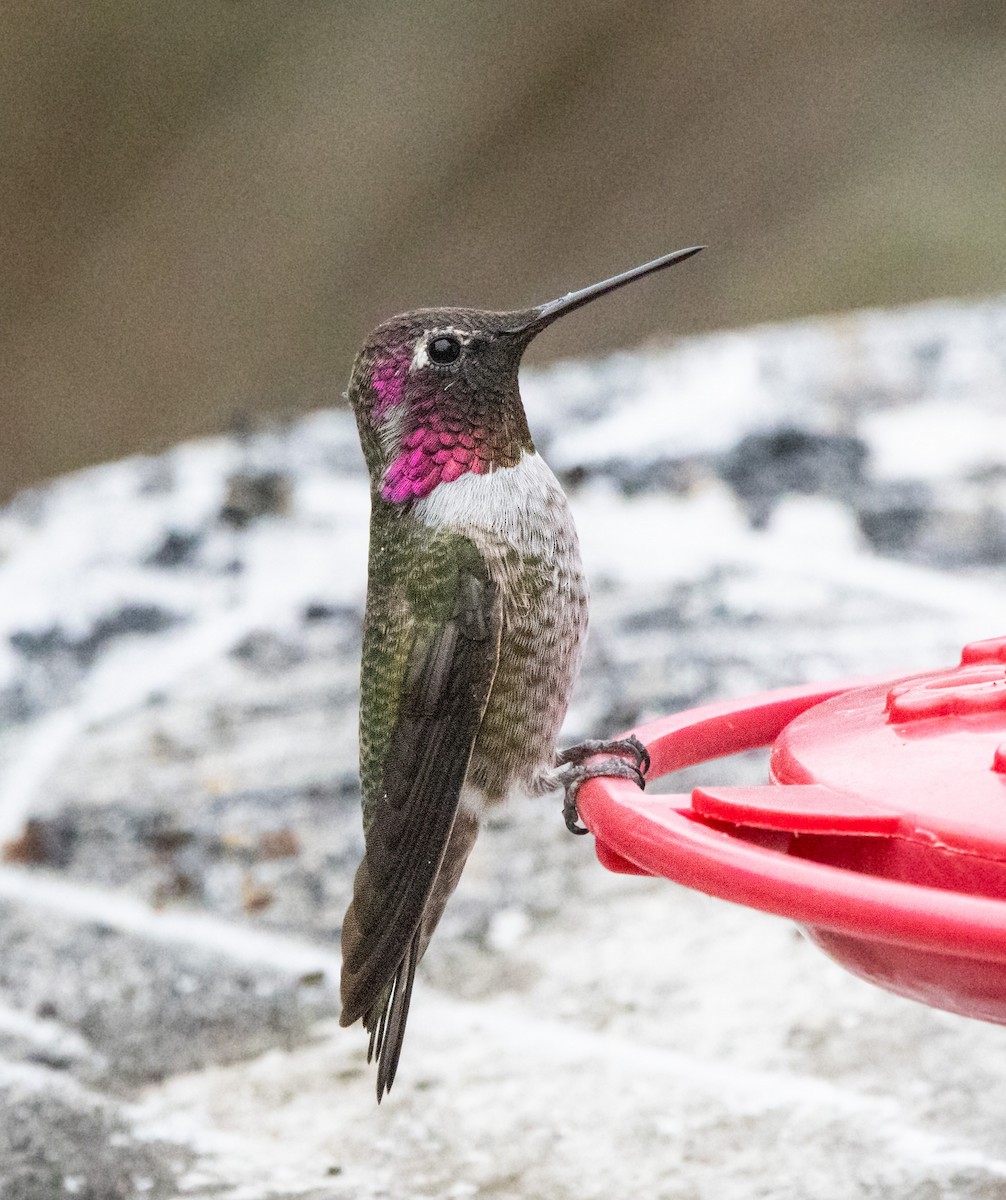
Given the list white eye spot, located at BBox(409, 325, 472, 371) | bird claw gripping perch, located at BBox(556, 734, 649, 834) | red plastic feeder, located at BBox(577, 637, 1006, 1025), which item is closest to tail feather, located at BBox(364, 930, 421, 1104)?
bird claw gripping perch, located at BBox(556, 734, 649, 834)

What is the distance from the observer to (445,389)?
6.08 ft

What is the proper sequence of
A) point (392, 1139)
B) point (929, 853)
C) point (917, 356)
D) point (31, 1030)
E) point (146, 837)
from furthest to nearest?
point (917, 356) < point (146, 837) < point (31, 1030) < point (392, 1139) < point (929, 853)

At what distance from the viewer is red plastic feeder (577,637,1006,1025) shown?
1084mm

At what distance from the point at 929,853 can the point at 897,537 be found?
2249 millimetres

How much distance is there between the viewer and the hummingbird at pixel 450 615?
5.61 feet

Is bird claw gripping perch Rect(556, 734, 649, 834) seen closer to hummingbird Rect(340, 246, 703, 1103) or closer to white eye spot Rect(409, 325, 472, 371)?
hummingbird Rect(340, 246, 703, 1103)

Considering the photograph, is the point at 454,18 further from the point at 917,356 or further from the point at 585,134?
the point at 917,356

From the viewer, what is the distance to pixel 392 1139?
6.65 ft

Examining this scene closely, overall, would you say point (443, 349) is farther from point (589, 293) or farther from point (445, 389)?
point (589, 293)

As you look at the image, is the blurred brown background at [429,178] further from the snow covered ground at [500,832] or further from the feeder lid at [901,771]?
the feeder lid at [901,771]

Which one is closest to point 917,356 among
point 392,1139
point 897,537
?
point 897,537

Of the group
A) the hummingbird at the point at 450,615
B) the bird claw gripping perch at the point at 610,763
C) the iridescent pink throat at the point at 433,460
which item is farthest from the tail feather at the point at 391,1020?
the iridescent pink throat at the point at 433,460

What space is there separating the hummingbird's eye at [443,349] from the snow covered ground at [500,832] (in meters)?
0.98

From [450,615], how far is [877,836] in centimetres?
67
